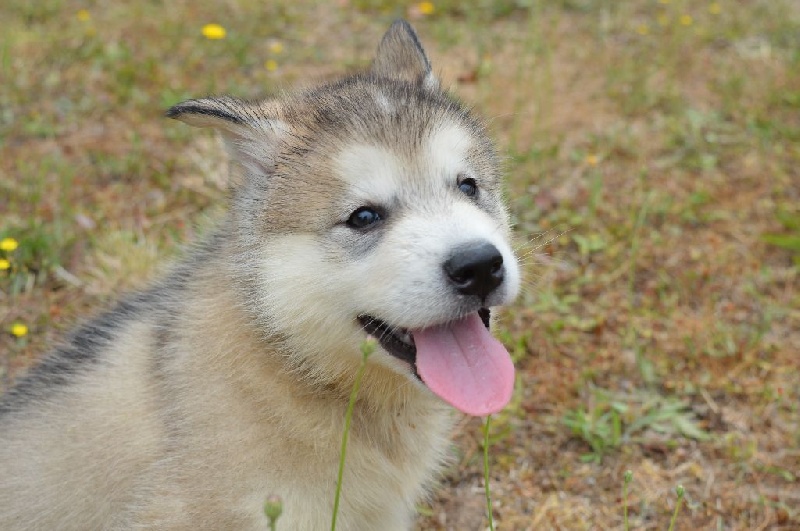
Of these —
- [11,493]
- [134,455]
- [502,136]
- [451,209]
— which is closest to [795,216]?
[502,136]

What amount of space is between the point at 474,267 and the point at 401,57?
1.42 metres

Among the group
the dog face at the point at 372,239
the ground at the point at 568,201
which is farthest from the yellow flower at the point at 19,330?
the dog face at the point at 372,239

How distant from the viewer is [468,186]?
3451 millimetres

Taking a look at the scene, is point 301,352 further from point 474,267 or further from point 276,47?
point 276,47

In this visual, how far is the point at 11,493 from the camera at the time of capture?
332 cm

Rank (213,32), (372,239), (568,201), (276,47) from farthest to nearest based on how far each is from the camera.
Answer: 1. (276,47)
2. (213,32)
3. (568,201)
4. (372,239)

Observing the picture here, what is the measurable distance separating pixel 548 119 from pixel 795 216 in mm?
1846

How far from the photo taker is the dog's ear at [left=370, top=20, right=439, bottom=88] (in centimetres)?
392

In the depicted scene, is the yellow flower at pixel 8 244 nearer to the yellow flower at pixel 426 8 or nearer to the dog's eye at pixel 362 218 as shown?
the dog's eye at pixel 362 218

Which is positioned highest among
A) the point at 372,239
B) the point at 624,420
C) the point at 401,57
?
the point at 401,57

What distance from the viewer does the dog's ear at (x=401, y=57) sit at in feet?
12.9

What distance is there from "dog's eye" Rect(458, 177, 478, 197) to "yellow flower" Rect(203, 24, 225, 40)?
4393 millimetres

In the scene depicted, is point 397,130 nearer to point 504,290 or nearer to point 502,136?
point 504,290

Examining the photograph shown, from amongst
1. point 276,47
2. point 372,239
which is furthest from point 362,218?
point 276,47
